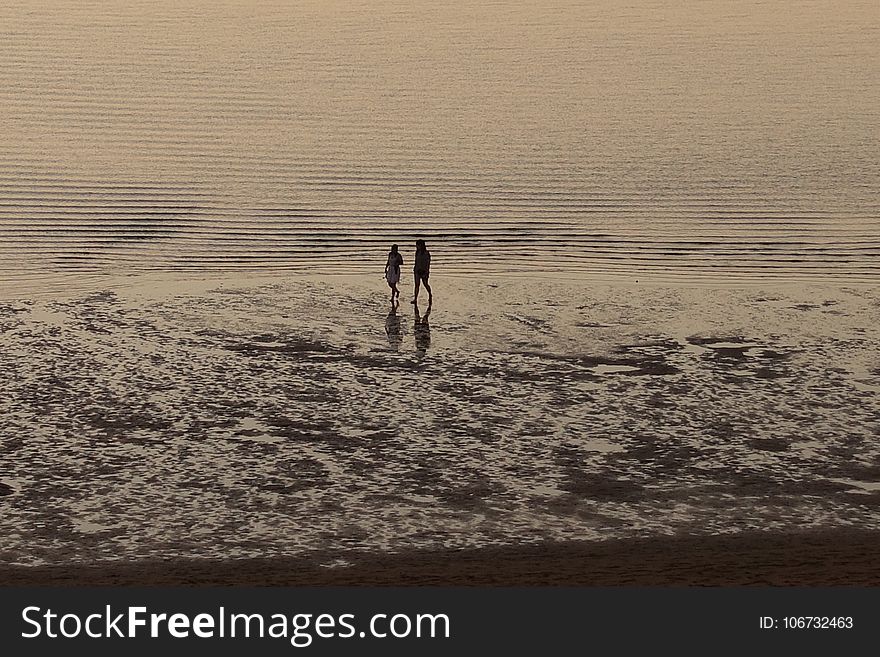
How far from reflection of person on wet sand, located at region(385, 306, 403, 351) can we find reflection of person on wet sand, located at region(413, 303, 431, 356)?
37cm

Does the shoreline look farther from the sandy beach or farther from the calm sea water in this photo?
the calm sea water

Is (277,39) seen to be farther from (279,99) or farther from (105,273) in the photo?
(105,273)

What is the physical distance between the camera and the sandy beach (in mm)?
17625

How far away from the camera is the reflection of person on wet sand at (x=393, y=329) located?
28969 mm

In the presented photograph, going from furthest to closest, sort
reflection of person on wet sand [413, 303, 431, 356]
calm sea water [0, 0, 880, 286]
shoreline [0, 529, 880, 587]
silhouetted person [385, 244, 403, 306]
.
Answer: calm sea water [0, 0, 880, 286] < silhouetted person [385, 244, 403, 306] < reflection of person on wet sand [413, 303, 431, 356] < shoreline [0, 529, 880, 587]

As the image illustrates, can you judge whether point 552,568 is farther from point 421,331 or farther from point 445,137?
point 445,137

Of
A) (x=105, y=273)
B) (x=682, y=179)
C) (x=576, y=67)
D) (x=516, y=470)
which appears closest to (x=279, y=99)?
(x=576, y=67)

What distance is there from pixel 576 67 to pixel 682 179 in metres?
24.2

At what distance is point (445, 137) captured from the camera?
196 feet

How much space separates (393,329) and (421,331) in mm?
643

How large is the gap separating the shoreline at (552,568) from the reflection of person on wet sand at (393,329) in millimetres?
11311

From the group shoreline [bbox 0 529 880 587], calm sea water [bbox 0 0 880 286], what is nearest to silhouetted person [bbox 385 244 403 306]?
calm sea water [bbox 0 0 880 286]

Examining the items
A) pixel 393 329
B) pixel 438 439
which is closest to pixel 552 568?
pixel 438 439

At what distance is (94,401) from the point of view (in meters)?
24.4
